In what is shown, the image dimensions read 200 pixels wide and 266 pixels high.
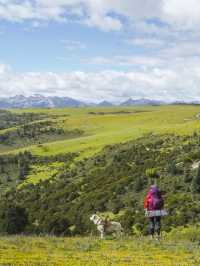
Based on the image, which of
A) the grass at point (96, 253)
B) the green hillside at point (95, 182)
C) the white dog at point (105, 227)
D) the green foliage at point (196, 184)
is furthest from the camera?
the green foliage at point (196, 184)

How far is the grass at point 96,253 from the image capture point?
15.5 metres

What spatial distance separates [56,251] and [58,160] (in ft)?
301

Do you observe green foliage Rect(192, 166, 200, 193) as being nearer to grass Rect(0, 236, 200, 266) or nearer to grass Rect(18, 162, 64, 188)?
grass Rect(0, 236, 200, 266)

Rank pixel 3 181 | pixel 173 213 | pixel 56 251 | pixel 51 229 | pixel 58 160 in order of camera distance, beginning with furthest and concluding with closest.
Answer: pixel 58 160, pixel 3 181, pixel 51 229, pixel 173 213, pixel 56 251

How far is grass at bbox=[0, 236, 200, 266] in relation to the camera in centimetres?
1555

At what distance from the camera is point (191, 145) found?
251 ft

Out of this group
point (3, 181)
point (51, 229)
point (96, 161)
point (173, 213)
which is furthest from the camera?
point (3, 181)

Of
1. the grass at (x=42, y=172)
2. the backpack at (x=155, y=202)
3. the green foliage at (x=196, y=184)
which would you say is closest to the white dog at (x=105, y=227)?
the backpack at (x=155, y=202)

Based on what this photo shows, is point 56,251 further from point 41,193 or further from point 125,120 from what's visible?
point 125,120

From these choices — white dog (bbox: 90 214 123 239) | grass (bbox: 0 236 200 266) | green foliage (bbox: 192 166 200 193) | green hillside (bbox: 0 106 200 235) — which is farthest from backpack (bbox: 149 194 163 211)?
green foliage (bbox: 192 166 200 193)

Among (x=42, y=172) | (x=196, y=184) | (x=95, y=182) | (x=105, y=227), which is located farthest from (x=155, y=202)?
(x=42, y=172)

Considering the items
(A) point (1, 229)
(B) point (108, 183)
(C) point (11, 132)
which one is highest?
(C) point (11, 132)

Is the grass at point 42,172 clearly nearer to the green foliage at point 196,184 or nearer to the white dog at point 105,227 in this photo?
→ the green foliage at point 196,184

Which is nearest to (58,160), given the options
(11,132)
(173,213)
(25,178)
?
(25,178)
